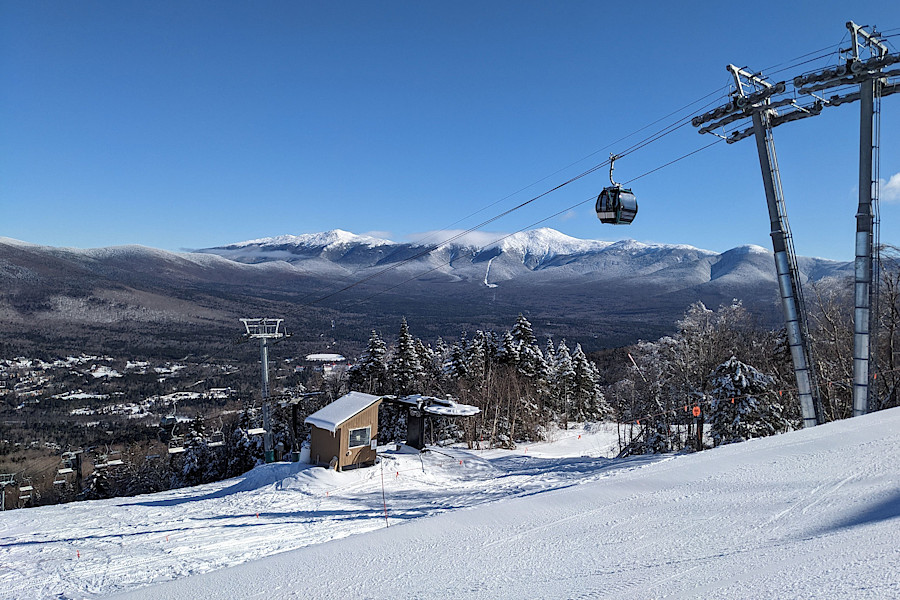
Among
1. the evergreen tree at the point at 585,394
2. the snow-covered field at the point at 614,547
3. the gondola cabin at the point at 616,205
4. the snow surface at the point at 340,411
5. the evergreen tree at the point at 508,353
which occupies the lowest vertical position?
the evergreen tree at the point at 585,394

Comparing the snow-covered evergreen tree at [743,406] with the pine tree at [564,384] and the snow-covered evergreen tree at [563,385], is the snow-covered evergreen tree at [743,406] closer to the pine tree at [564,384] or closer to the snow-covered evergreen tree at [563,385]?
the snow-covered evergreen tree at [563,385]

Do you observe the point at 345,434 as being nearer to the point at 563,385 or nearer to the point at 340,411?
the point at 340,411

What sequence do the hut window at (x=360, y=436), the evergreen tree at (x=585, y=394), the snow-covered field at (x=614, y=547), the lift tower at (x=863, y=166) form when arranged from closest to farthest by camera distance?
the snow-covered field at (x=614, y=547) → the lift tower at (x=863, y=166) → the hut window at (x=360, y=436) → the evergreen tree at (x=585, y=394)

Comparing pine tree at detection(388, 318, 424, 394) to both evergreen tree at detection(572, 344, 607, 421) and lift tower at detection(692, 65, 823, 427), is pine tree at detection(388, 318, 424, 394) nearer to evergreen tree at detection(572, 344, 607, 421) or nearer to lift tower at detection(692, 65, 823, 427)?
evergreen tree at detection(572, 344, 607, 421)

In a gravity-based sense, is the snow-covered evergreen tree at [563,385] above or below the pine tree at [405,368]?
below

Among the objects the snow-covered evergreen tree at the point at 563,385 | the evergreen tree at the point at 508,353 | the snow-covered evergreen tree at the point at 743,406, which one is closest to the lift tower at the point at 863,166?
the snow-covered evergreen tree at the point at 743,406

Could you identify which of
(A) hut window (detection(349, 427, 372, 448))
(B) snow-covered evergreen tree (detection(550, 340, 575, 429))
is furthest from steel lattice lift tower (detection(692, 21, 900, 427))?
(B) snow-covered evergreen tree (detection(550, 340, 575, 429))
